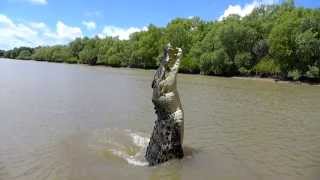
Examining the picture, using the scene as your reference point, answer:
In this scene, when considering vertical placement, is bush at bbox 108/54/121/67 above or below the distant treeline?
below

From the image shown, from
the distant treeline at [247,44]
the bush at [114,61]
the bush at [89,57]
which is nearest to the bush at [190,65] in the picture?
the distant treeline at [247,44]

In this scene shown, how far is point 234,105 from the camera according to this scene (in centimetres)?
2897

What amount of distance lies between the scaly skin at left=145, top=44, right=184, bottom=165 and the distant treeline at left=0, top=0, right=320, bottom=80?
58.6 m

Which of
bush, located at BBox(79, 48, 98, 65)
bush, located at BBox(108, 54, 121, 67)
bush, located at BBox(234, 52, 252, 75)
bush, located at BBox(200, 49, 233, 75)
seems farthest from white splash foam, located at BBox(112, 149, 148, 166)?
bush, located at BBox(79, 48, 98, 65)

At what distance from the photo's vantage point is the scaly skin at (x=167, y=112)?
1225cm

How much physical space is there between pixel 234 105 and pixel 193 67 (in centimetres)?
6397

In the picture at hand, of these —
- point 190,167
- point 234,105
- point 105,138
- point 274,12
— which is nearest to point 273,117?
point 234,105

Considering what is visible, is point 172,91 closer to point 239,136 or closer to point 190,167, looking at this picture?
point 190,167

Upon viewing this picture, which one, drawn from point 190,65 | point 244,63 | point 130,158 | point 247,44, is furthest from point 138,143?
point 190,65

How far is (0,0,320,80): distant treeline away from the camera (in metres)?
70.9

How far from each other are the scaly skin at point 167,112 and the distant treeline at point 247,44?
5855cm

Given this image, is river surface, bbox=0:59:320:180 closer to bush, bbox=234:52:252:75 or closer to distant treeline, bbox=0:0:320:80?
distant treeline, bbox=0:0:320:80

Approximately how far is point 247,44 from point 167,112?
2926 inches

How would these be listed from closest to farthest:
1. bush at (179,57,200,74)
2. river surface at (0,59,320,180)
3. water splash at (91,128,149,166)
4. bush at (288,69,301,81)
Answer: river surface at (0,59,320,180), water splash at (91,128,149,166), bush at (288,69,301,81), bush at (179,57,200,74)
